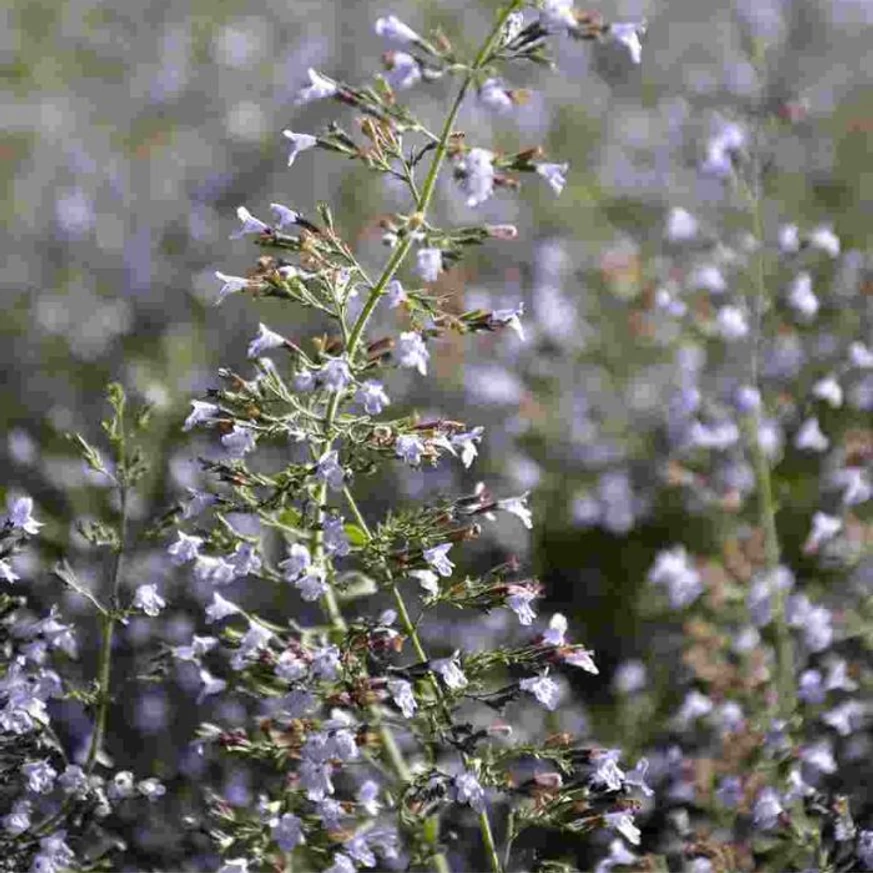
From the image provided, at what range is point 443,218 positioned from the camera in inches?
341

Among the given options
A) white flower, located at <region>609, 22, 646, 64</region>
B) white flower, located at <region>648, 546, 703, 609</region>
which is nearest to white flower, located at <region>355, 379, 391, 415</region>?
white flower, located at <region>609, 22, 646, 64</region>

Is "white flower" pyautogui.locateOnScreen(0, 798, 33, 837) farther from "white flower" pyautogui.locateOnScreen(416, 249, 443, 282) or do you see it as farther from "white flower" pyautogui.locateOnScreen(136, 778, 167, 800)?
"white flower" pyautogui.locateOnScreen(416, 249, 443, 282)

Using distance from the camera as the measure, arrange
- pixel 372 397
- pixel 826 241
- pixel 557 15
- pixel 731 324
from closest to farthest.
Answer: pixel 557 15 → pixel 372 397 → pixel 826 241 → pixel 731 324

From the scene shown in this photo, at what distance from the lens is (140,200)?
9672 mm

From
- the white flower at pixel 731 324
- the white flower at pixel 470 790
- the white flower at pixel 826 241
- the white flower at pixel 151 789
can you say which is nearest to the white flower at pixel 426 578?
the white flower at pixel 470 790

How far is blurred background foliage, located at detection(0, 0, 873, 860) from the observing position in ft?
21.2

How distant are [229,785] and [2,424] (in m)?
3.68

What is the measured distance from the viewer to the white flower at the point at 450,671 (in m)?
2.69

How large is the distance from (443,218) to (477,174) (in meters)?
6.20

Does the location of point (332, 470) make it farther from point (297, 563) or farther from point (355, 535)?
point (355, 535)

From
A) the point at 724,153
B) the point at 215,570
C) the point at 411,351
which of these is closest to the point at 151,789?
the point at 215,570

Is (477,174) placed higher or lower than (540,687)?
higher

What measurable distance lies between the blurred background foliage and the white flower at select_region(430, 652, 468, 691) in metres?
2.33

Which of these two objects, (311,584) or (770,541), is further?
(770,541)
